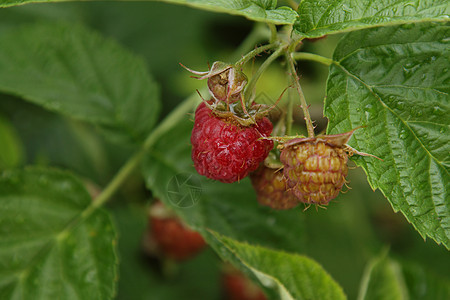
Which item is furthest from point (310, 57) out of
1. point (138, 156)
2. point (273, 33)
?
point (138, 156)

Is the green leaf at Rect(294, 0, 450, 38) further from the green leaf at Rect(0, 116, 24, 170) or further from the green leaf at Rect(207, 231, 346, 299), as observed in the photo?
the green leaf at Rect(0, 116, 24, 170)

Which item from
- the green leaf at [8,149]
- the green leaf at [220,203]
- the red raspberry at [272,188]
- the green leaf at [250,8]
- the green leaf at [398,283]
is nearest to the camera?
the green leaf at [250,8]

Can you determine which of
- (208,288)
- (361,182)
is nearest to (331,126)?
(208,288)

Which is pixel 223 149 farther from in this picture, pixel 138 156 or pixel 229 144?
pixel 138 156

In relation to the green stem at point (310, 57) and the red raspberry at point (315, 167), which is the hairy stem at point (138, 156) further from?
the red raspberry at point (315, 167)

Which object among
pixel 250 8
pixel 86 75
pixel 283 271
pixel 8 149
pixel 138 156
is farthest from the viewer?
pixel 8 149

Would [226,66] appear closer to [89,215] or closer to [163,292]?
[89,215]

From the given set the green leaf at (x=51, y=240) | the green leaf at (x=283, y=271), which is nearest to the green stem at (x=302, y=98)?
the green leaf at (x=283, y=271)
